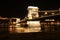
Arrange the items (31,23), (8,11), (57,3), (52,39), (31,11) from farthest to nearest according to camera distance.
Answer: (8,11) < (57,3) < (31,11) < (31,23) < (52,39)

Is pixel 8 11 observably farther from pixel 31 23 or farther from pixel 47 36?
pixel 47 36

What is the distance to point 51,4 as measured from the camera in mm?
7414

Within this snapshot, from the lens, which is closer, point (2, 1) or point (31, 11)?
point (31, 11)

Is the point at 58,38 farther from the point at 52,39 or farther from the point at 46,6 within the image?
the point at 46,6

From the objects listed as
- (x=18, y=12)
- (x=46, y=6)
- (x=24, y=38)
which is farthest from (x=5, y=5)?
(x=24, y=38)

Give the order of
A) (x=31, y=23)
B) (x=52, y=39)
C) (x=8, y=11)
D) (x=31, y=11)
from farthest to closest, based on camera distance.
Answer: (x=8, y=11) < (x=31, y=11) < (x=31, y=23) < (x=52, y=39)

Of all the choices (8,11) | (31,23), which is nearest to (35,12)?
(31,23)

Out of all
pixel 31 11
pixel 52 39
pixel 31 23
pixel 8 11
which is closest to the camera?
pixel 52 39

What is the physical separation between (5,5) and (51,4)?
310 cm

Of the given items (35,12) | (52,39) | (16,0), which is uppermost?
(16,0)

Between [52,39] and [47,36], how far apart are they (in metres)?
0.04

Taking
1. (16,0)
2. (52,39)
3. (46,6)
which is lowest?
(52,39)

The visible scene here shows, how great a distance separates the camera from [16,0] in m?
8.47

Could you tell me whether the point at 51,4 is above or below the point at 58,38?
above
